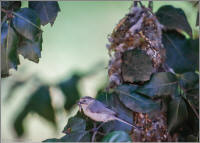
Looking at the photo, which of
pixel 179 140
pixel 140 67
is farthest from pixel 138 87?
pixel 179 140

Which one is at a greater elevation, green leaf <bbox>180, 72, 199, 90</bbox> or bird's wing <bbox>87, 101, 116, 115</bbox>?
green leaf <bbox>180, 72, 199, 90</bbox>

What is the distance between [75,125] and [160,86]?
202 mm

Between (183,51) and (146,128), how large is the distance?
0.29 m

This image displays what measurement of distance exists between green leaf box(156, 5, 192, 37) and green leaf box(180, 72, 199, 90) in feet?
0.53

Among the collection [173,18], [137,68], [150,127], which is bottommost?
[150,127]

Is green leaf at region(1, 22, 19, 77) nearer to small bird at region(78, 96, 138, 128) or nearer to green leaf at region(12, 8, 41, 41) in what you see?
green leaf at region(12, 8, 41, 41)

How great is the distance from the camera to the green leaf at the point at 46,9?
62 cm

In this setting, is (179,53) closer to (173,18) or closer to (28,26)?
(173,18)

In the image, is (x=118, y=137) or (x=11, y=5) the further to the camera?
(x=11, y=5)

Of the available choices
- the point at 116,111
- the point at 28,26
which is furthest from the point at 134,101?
the point at 28,26

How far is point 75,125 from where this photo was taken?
0.55 m

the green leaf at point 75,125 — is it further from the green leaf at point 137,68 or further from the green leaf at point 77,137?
the green leaf at point 137,68

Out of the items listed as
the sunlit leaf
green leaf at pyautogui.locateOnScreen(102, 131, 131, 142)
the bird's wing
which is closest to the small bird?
the bird's wing

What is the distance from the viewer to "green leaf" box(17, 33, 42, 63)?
0.57 m
